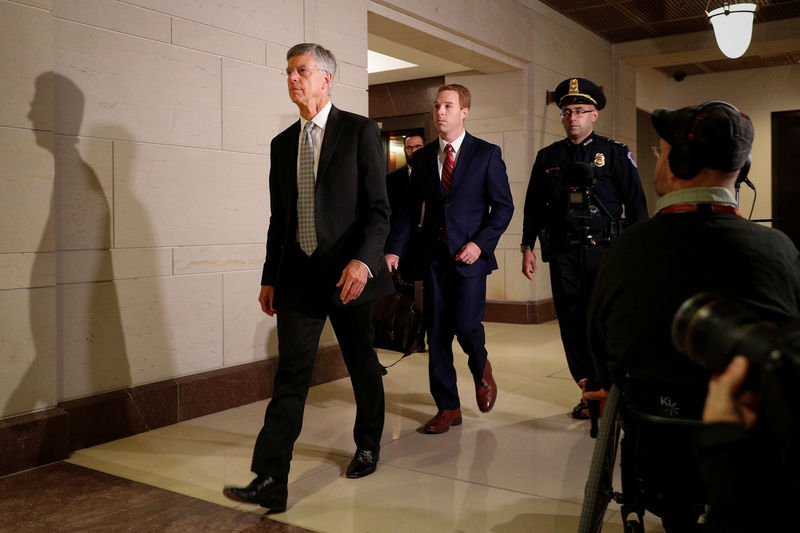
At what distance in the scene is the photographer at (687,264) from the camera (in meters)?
1.44

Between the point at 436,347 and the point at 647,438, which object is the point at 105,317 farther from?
the point at 647,438

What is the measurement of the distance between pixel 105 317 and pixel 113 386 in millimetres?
345

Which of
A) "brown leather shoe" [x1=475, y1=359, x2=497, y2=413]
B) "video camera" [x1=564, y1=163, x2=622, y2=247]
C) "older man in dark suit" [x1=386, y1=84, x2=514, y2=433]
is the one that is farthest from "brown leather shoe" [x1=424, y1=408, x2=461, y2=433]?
"video camera" [x1=564, y1=163, x2=622, y2=247]

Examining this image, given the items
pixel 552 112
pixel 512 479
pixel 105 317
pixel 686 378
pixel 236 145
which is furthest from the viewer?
pixel 552 112

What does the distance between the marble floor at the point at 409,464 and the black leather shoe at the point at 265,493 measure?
51 mm

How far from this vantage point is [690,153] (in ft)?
5.05

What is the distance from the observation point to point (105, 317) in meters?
3.67

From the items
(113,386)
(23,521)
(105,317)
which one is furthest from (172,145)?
(23,521)

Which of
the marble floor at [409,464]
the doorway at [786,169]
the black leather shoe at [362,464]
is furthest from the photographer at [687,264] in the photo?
the doorway at [786,169]

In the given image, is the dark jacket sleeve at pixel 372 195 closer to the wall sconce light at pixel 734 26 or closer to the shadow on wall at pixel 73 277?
the shadow on wall at pixel 73 277

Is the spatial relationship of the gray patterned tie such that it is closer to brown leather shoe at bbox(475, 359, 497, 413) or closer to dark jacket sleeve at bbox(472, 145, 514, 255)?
dark jacket sleeve at bbox(472, 145, 514, 255)

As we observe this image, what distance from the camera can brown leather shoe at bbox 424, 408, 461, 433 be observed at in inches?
145

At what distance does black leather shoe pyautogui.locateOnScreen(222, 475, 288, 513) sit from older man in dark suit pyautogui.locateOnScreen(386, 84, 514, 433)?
1173mm

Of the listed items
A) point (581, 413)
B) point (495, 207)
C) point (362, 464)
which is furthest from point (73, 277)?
point (581, 413)
